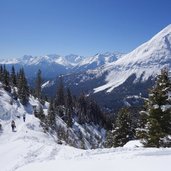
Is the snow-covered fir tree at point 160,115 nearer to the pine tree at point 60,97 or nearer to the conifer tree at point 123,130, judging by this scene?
the conifer tree at point 123,130

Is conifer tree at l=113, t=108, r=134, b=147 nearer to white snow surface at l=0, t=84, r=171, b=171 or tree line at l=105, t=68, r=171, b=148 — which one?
tree line at l=105, t=68, r=171, b=148

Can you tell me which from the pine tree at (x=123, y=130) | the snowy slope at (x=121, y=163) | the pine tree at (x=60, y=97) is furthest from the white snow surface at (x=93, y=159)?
the pine tree at (x=60, y=97)

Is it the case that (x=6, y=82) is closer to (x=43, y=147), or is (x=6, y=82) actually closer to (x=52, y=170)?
(x=43, y=147)

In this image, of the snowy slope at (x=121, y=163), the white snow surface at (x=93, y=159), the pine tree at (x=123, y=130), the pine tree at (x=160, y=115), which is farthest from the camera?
the pine tree at (x=123, y=130)

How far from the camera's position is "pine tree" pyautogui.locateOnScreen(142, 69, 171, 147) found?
27094 mm

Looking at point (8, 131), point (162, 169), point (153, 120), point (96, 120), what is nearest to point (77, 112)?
point (96, 120)

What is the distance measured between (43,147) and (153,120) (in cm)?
1334

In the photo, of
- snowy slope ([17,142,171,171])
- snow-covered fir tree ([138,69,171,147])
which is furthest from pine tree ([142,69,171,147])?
snowy slope ([17,142,171,171])

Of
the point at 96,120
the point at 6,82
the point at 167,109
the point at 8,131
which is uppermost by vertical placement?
the point at 6,82

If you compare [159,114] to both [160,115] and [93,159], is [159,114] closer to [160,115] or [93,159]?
[160,115]

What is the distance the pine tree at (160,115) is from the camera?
27094 mm

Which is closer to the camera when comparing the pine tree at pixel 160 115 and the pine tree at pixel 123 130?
the pine tree at pixel 160 115

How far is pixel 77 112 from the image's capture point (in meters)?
131

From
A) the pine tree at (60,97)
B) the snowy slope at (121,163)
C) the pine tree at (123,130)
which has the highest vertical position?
the pine tree at (60,97)
